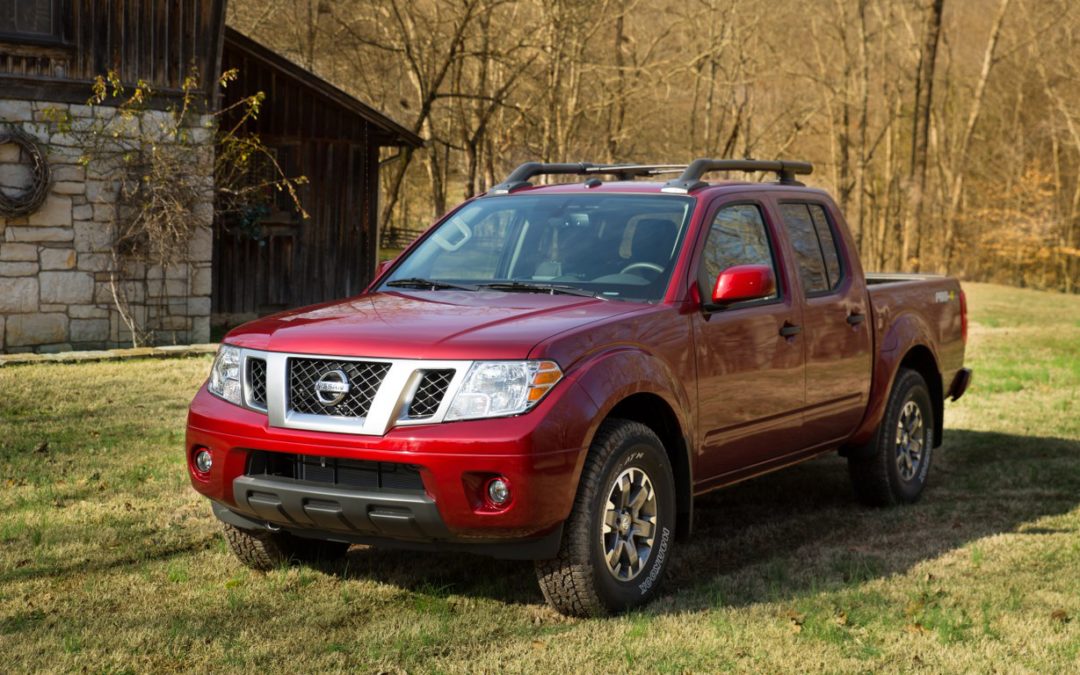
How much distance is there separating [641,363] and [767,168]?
2237 millimetres

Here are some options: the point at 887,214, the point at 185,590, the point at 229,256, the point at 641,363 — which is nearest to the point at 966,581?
the point at 641,363

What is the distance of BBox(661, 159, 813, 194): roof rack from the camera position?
254 inches

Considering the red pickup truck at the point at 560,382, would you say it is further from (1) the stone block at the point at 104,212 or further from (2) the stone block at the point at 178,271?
(2) the stone block at the point at 178,271

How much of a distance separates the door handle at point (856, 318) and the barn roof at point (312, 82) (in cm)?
1205

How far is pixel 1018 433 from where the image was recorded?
10.5 meters

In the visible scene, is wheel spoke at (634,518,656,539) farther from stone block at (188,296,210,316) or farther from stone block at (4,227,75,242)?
stone block at (188,296,210,316)

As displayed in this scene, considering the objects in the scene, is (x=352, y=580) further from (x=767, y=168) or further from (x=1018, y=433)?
(x=1018, y=433)

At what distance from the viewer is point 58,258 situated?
1477 cm

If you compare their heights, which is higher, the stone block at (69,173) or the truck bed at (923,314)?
the stone block at (69,173)

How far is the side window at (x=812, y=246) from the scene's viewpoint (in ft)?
22.9

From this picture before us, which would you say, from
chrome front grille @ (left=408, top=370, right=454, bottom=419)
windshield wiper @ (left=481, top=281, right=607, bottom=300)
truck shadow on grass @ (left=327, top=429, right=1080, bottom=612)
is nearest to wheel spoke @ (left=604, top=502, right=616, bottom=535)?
truck shadow on grass @ (left=327, top=429, right=1080, bottom=612)

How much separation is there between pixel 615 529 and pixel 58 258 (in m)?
11.3

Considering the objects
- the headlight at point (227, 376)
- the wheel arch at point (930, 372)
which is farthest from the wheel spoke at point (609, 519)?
the wheel arch at point (930, 372)

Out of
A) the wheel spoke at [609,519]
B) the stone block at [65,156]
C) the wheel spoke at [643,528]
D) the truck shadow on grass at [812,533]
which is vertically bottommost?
the truck shadow on grass at [812,533]
